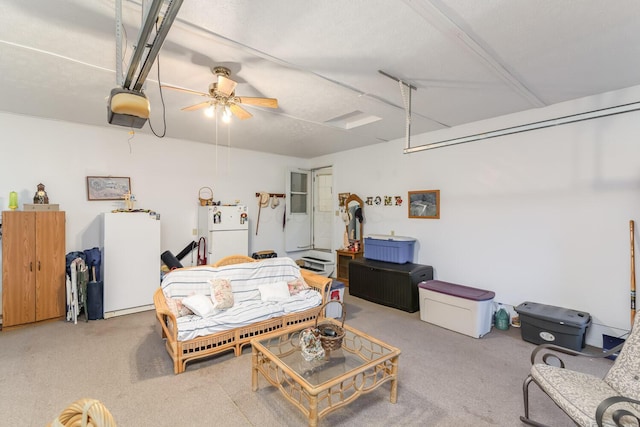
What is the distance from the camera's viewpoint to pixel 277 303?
3.43 metres

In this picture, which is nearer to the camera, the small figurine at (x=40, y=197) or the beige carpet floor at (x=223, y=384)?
the beige carpet floor at (x=223, y=384)

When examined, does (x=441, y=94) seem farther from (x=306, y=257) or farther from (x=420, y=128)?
(x=306, y=257)

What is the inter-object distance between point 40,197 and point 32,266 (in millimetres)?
894

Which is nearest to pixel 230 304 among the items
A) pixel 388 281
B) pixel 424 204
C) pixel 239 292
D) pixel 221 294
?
pixel 221 294

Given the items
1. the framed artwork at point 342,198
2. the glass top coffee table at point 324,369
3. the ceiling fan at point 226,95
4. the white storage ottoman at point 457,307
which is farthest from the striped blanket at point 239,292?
the framed artwork at point 342,198

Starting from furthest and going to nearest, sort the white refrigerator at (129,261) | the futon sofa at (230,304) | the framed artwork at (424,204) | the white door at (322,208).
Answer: the white door at (322,208) → the framed artwork at (424,204) → the white refrigerator at (129,261) → the futon sofa at (230,304)

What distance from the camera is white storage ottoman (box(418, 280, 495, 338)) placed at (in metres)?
3.49

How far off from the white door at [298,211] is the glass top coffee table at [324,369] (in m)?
3.81

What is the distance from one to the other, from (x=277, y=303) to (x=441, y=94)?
293cm

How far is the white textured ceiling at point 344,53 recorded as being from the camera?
182 centimetres

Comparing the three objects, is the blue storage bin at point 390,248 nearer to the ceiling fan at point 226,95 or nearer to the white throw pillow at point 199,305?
the white throw pillow at point 199,305

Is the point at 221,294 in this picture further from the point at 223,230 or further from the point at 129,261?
the point at 223,230

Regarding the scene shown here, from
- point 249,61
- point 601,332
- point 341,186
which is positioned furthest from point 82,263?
point 601,332

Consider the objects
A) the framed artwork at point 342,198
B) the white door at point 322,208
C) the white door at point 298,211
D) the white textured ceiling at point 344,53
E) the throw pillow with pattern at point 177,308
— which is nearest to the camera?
the white textured ceiling at point 344,53
